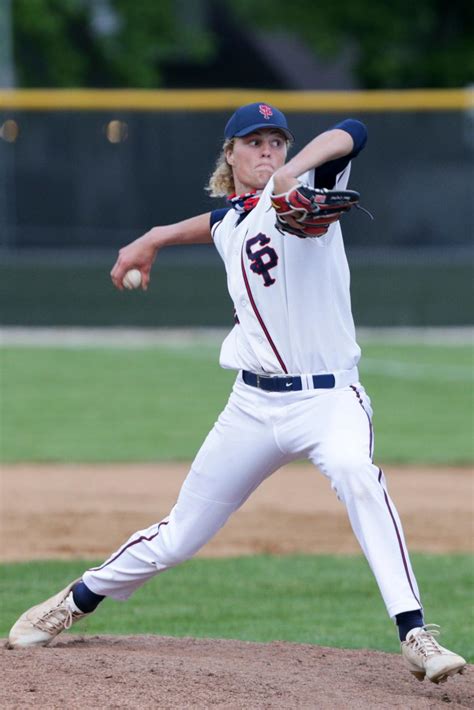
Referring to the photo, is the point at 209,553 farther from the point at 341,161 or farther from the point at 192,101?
the point at 192,101

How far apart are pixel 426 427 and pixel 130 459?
3.02 metres

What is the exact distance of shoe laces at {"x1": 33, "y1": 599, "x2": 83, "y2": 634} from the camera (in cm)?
494

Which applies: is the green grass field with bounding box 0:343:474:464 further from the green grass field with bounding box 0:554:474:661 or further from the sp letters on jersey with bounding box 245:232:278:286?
the sp letters on jersey with bounding box 245:232:278:286

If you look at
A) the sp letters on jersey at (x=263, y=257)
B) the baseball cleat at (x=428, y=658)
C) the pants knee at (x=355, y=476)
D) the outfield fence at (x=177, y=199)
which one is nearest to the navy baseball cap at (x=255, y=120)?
the sp letters on jersey at (x=263, y=257)

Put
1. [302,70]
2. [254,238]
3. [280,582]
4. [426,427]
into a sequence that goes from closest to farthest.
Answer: [254,238], [280,582], [426,427], [302,70]

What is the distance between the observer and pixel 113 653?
15.2ft

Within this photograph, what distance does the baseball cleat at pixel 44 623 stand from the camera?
4922mm

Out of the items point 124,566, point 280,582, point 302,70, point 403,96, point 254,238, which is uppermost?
point 302,70

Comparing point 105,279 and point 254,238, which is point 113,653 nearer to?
point 254,238

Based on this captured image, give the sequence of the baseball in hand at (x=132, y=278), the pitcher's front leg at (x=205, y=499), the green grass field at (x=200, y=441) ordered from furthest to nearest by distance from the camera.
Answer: the green grass field at (x=200, y=441) → the baseball in hand at (x=132, y=278) → the pitcher's front leg at (x=205, y=499)

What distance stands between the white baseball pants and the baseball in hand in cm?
57

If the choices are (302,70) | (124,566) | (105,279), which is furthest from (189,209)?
(302,70)

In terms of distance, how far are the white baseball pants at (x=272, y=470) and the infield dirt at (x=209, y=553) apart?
1.11ft

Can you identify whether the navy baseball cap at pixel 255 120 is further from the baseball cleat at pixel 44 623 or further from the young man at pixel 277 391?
the baseball cleat at pixel 44 623
